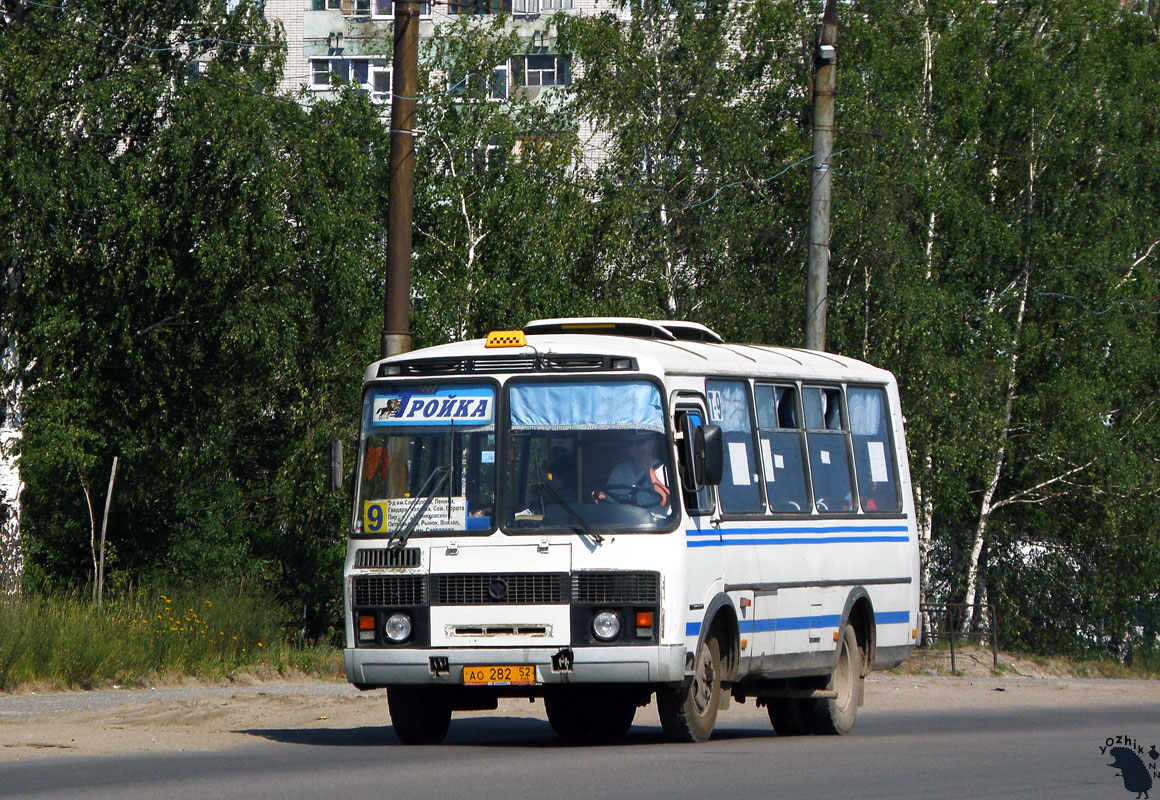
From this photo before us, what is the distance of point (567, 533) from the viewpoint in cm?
1314

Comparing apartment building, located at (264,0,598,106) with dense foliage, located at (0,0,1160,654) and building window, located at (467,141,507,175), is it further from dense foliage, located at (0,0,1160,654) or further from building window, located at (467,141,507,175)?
building window, located at (467,141,507,175)

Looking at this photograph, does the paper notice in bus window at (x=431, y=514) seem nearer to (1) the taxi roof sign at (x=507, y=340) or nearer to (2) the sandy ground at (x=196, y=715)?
(1) the taxi roof sign at (x=507, y=340)

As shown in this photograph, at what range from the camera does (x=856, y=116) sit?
37.9m

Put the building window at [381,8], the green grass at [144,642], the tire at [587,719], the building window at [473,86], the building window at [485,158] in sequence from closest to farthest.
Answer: the tire at [587,719]
the green grass at [144,642]
the building window at [485,158]
the building window at [473,86]
the building window at [381,8]

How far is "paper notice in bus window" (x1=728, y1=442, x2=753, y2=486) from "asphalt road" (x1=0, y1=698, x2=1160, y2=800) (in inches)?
78.6

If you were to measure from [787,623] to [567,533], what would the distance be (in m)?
2.69

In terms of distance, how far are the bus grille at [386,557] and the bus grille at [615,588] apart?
119 cm

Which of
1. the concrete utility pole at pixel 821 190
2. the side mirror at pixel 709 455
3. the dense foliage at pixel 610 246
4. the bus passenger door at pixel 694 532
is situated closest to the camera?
the side mirror at pixel 709 455

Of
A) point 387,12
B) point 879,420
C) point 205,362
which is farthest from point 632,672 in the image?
point 387,12

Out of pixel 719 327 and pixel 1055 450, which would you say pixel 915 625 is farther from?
pixel 1055 450

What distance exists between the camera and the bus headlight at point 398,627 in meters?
13.4

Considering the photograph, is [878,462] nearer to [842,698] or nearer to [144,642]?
[842,698]

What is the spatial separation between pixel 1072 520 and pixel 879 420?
26.2 meters

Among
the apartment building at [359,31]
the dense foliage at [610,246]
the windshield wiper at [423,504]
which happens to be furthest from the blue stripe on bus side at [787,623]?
the apartment building at [359,31]
